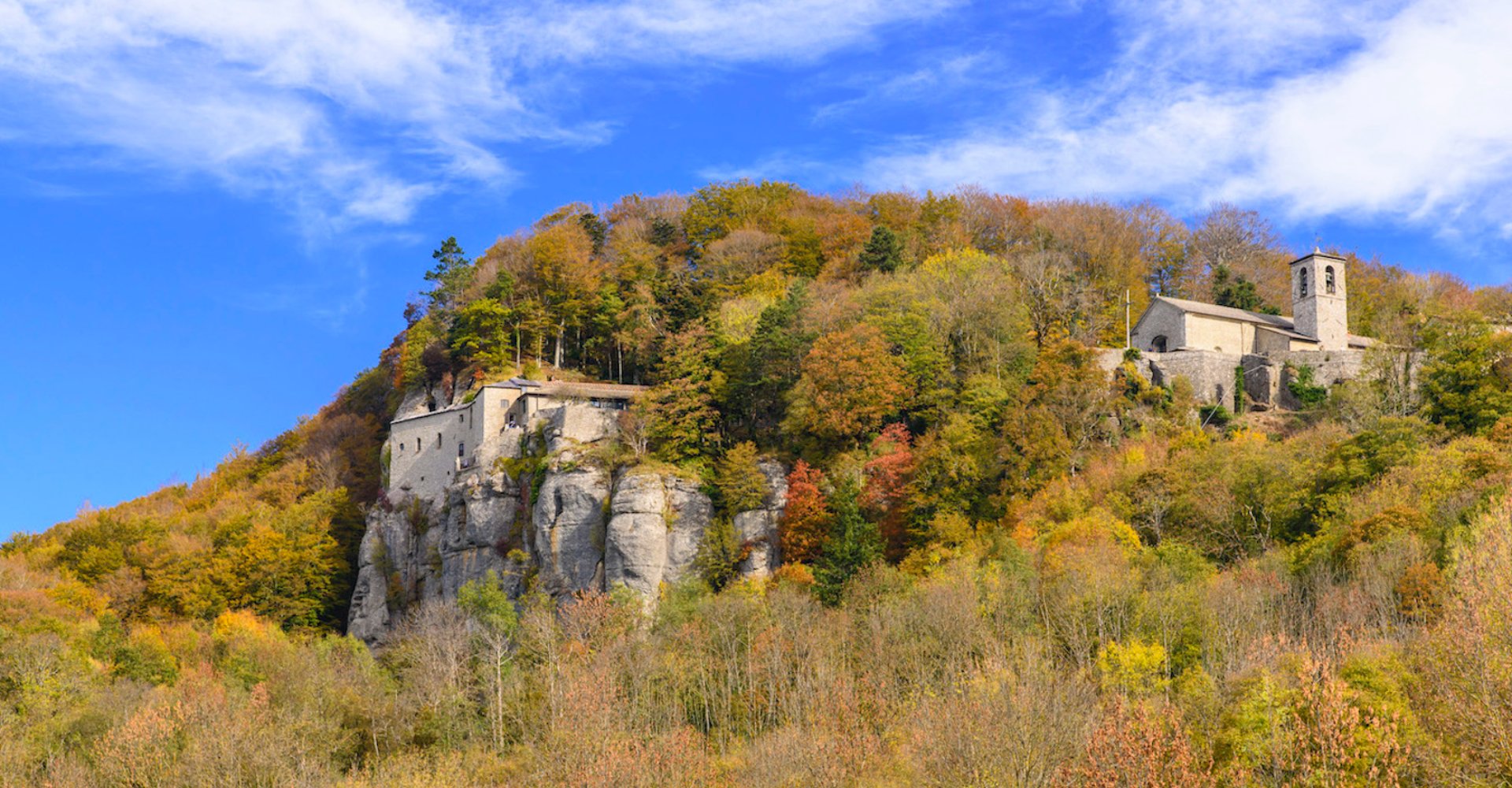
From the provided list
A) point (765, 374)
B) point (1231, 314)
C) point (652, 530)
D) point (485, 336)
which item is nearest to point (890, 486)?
point (765, 374)

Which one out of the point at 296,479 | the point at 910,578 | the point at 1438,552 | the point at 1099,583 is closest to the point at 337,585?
the point at 296,479

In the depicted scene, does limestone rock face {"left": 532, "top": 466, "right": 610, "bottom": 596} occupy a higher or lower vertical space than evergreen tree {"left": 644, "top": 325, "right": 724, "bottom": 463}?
lower

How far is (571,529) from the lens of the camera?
5909cm

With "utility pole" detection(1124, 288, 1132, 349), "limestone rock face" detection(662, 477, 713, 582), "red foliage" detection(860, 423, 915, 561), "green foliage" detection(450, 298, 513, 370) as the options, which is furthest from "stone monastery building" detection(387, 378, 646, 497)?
"utility pole" detection(1124, 288, 1132, 349)

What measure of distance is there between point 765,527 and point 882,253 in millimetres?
19000

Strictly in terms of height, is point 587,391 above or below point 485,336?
below

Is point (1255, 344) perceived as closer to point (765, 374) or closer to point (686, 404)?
point (765, 374)

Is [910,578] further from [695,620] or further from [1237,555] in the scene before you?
[1237,555]

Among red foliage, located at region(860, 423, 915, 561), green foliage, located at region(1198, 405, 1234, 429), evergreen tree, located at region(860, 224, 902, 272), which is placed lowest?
red foliage, located at region(860, 423, 915, 561)

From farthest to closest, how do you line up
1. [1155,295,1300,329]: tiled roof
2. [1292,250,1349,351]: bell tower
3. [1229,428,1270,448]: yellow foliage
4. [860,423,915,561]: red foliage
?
[1155,295,1300,329]: tiled roof, [1292,250,1349,351]: bell tower, [1229,428,1270,448]: yellow foliage, [860,423,915,561]: red foliage

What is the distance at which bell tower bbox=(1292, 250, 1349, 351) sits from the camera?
64062mm

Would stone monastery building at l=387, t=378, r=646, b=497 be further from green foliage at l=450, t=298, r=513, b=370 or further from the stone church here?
the stone church

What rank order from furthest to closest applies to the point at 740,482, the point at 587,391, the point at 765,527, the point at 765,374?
Answer: 1. the point at 587,391
2. the point at 765,374
3. the point at 740,482
4. the point at 765,527

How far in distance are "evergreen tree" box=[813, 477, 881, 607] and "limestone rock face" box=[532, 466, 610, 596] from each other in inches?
399
